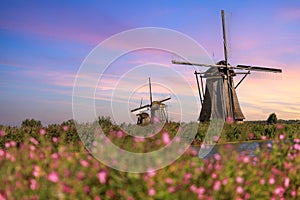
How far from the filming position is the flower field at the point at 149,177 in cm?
491

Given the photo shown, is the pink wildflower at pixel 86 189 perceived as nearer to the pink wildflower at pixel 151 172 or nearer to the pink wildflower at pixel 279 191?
the pink wildflower at pixel 151 172

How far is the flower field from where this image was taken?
16.1 feet

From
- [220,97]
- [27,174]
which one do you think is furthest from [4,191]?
[220,97]

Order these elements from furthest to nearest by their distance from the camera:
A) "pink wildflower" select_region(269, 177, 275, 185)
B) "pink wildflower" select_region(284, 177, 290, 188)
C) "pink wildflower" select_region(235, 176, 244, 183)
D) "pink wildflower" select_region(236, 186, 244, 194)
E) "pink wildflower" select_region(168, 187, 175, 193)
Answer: "pink wildflower" select_region(284, 177, 290, 188)
"pink wildflower" select_region(269, 177, 275, 185)
"pink wildflower" select_region(235, 176, 244, 183)
"pink wildflower" select_region(236, 186, 244, 194)
"pink wildflower" select_region(168, 187, 175, 193)

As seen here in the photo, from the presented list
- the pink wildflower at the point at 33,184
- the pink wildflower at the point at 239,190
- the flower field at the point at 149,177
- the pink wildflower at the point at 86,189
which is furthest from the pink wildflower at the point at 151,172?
the pink wildflower at the point at 33,184

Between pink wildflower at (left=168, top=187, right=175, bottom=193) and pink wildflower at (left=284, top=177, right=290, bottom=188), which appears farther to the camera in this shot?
pink wildflower at (left=284, top=177, right=290, bottom=188)

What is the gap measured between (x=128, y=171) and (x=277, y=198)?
2095 millimetres

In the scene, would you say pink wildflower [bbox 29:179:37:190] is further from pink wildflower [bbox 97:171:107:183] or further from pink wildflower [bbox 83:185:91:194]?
pink wildflower [bbox 97:171:107:183]

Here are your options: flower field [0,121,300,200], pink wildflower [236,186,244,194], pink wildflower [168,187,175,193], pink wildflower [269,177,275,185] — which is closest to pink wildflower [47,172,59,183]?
flower field [0,121,300,200]

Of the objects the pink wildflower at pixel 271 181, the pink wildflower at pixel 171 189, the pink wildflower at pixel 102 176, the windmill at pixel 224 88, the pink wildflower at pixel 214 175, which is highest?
the windmill at pixel 224 88

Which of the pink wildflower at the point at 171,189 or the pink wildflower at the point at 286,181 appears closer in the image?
the pink wildflower at the point at 171,189

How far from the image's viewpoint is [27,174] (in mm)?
5445

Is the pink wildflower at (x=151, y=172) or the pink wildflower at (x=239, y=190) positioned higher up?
the pink wildflower at (x=151, y=172)

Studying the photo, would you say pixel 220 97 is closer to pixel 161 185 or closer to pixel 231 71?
pixel 231 71
